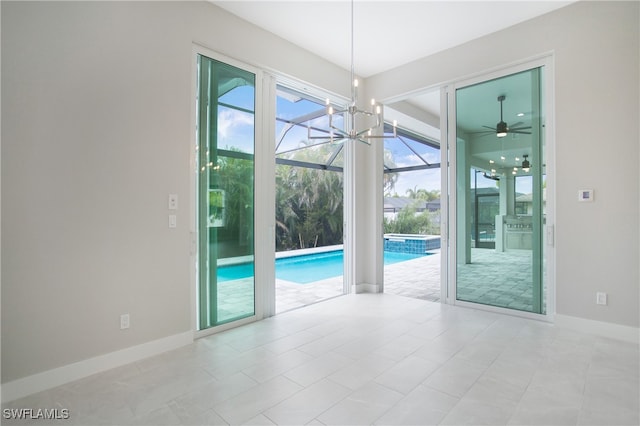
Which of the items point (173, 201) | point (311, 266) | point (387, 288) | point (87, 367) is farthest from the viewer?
point (311, 266)

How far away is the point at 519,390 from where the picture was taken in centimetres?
219

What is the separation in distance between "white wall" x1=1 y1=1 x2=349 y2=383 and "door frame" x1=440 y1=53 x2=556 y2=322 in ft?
9.96

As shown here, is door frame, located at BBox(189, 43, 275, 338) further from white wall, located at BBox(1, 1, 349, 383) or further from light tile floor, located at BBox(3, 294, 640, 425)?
white wall, located at BBox(1, 1, 349, 383)

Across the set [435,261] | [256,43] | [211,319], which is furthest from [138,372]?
[435,261]

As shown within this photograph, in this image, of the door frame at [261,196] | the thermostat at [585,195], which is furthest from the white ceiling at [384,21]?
the thermostat at [585,195]

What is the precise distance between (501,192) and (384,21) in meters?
2.35

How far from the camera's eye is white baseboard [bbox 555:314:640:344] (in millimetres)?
3021

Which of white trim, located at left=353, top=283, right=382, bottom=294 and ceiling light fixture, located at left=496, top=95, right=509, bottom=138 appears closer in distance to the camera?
ceiling light fixture, located at left=496, top=95, right=509, bottom=138

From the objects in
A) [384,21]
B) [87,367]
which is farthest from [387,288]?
[87,367]

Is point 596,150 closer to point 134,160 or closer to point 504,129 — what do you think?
point 504,129

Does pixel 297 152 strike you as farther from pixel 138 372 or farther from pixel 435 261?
pixel 138 372

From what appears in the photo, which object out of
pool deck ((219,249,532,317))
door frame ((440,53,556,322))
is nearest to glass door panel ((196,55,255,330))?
pool deck ((219,249,532,317))

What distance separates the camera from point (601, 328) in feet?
10.4

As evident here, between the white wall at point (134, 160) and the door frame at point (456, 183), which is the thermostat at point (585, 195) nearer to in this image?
the white wall at point (134, 160)
